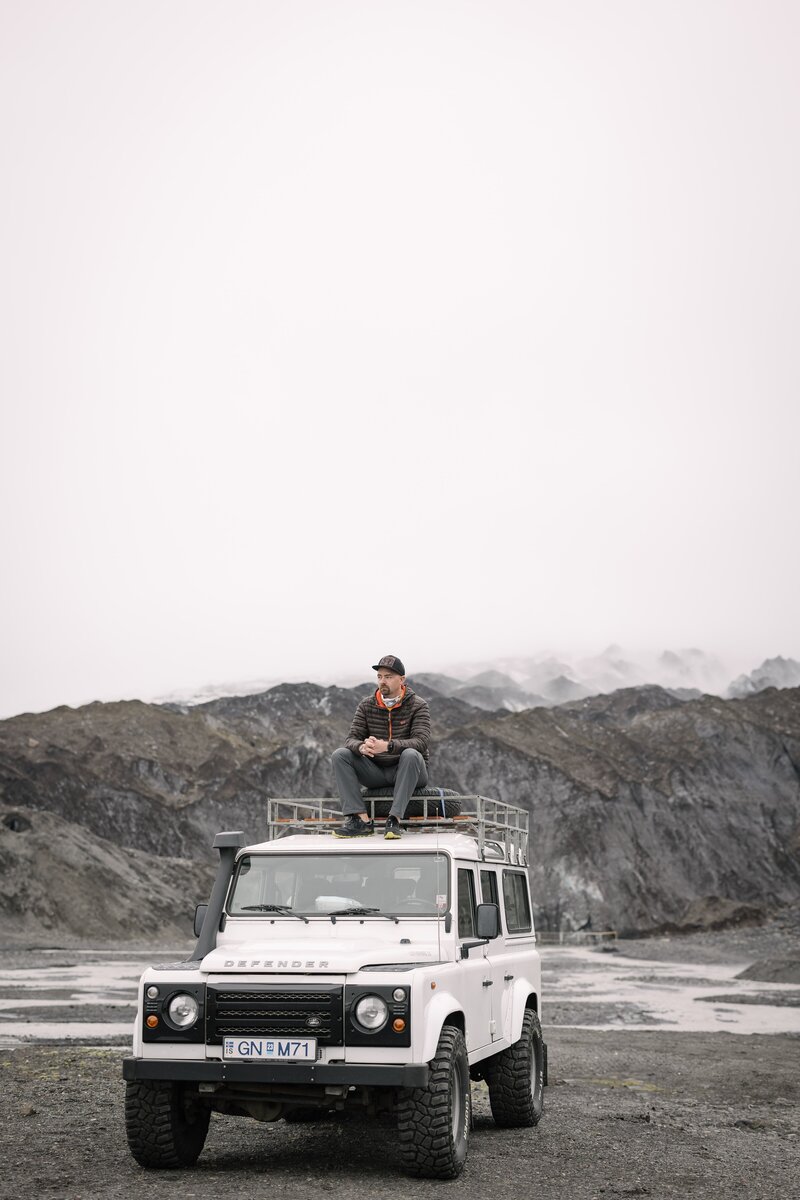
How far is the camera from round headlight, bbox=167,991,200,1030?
892 cm

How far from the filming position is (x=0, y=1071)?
16391 mm

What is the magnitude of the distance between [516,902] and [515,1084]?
1.86 m

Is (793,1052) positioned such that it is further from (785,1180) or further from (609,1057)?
(785,1180)

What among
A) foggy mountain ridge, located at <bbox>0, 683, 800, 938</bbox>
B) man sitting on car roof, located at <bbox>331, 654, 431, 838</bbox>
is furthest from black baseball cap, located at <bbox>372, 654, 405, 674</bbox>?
foggy mountain ridge, located at <bbox>0, 683, 800, 938</bbox>

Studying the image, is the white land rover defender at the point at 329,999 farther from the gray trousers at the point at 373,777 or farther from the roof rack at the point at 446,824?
the gray trousers at the point at 373,777

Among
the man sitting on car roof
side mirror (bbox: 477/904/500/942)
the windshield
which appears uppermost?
the man sitting on car roof

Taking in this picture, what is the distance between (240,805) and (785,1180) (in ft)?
325

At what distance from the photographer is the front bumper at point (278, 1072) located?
27.9 feet

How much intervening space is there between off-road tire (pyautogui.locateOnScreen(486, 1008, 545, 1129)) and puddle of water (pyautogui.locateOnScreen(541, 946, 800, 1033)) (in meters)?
17.8

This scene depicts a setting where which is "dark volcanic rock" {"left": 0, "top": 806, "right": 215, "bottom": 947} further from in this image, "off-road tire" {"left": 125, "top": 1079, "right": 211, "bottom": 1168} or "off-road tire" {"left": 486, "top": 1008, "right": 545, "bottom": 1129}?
"off-road tire" {"left": 125, "top": 1079, "right": 211, "bottom": 1168}

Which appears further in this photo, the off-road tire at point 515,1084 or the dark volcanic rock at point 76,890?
the dark volcanic rock at point 76,890

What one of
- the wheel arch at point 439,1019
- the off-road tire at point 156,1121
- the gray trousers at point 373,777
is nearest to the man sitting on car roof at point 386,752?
the gray trousers at point 373,777

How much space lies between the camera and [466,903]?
1052 centimetres

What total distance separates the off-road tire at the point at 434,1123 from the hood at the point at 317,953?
2.45 ft
